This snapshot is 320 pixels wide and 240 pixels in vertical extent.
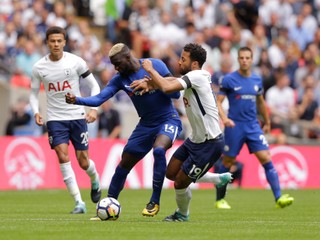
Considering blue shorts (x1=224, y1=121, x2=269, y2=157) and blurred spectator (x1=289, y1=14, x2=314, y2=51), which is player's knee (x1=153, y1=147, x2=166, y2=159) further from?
blurred spectator (x1=289, y1=14, x2=314, y2=51)

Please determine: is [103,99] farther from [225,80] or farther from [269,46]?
[269,46]

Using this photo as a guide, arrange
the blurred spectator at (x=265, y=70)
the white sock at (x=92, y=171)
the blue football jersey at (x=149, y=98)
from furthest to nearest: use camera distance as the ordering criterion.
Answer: the blurred spectator at (x=265, y=70) < the white sock at (x=92, y=171) < the blue football jersey at (x=149, y=98)

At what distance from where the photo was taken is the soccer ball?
1389 centimetres

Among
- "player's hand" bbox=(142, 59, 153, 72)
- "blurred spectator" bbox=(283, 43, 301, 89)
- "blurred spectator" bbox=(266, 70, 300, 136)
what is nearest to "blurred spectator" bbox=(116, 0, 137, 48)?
"blurred spectator" bbox=(266, 70, 300, 136)

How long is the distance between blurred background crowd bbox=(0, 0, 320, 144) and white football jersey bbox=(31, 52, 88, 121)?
31.6 ft

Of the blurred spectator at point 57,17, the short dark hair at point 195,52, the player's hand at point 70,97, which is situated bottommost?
the blurred spectator at point 57,17

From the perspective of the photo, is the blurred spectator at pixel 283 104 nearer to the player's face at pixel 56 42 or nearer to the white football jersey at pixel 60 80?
the white football jersey at pixel 60 80

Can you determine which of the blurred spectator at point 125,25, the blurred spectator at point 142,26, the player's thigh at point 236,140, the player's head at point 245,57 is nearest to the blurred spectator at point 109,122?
the blurred spectator at point 142,26

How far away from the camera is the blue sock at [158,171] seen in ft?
46.2

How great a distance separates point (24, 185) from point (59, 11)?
246 inches

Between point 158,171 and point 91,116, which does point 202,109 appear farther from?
point 91,116

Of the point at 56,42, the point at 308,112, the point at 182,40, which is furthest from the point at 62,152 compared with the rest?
the point at 308,112

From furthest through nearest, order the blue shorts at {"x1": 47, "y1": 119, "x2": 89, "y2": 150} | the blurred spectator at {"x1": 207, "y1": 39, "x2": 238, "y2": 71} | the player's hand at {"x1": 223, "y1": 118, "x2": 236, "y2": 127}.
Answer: the blurred spectator at {"x1": 207, "y1": 39, "x2": 238, "y2": 71}, the player's hand at {"x1": 223, "y1": 118, "x2": 236, "y2": 127}, the blue shorts at {"x1": 47, "y1": 119, "x2": 89, "y2": 150}

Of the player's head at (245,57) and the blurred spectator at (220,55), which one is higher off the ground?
the player's head at (245,57)
